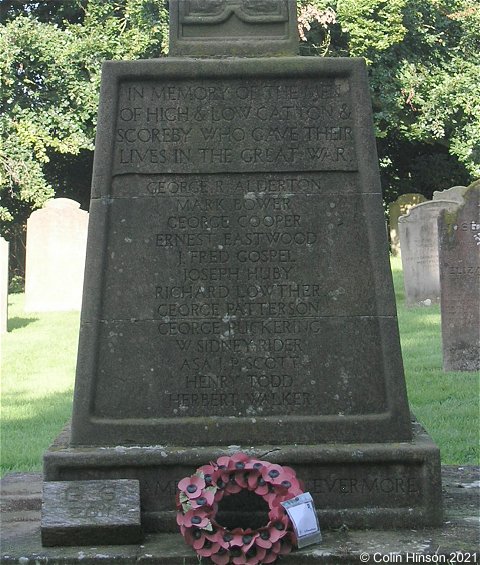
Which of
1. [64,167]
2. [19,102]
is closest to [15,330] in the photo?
[19,102]

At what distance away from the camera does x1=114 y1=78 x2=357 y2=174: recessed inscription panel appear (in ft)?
15.1

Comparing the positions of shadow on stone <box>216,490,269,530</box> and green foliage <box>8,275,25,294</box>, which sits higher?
green foliage <box>8,275,25,294</box>

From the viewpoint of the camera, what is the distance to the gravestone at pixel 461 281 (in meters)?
10.1

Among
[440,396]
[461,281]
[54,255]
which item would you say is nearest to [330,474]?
[440,396]

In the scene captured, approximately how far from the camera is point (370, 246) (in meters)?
4.61

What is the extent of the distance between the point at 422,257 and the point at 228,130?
11954mm

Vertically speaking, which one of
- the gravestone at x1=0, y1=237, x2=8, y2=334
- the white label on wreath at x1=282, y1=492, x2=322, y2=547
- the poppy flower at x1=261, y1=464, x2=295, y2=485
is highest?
the gravestone at x1=0, y1=237, x2=8, y2=334

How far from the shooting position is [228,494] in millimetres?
4191

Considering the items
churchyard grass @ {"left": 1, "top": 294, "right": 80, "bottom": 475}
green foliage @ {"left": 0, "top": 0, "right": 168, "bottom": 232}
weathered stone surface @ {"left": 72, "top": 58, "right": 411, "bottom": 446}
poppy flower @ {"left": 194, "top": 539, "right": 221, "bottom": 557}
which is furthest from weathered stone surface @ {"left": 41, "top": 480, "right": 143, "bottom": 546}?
green foliage @ {"left": 0, "top": 0, "right": 168, "bottom": 232}

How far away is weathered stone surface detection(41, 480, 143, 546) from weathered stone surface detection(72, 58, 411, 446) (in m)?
0.44

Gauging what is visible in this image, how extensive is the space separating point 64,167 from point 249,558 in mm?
25021

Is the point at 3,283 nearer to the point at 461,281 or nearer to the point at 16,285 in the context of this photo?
the point at 461,281

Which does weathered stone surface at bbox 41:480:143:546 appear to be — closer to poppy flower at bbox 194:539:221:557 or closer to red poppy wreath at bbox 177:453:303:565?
red poppy wreath at bbox 177:453:303:565

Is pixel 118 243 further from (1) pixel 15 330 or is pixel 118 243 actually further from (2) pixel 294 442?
(1) pixel 15 330
